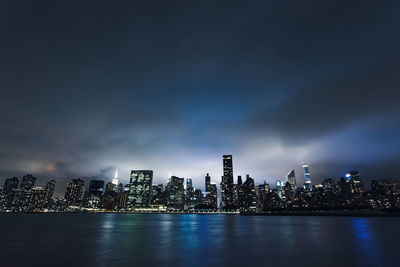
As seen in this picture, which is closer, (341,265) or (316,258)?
(341,265)

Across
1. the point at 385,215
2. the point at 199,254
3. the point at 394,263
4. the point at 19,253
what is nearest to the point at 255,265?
the point at 199,254

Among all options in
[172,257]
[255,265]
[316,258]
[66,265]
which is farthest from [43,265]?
A: [316,258]

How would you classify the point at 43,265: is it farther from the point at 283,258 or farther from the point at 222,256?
the point at 283,258

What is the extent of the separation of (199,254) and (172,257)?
3.92m

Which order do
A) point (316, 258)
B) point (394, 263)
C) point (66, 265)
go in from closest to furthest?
1. point (66, 265)
2. point (394, 263)
3. point (316, 258)

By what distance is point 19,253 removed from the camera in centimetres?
2525

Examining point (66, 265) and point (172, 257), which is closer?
point (66, 265)

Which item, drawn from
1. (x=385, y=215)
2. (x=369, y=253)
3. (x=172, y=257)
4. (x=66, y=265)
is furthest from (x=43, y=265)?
(x=385, y=215)

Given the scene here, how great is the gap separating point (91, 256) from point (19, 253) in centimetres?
977

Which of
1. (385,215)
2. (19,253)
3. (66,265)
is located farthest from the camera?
(385,215)

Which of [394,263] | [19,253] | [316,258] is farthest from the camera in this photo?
[19,253]

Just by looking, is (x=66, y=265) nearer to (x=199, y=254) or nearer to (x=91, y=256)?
(x=91, y=256)

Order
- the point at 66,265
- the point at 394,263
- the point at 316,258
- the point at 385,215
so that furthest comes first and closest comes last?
the point at 385,215 → the point at 316,258 → the point at 394,263 → the point at 66,265

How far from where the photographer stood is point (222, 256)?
24422 mm
